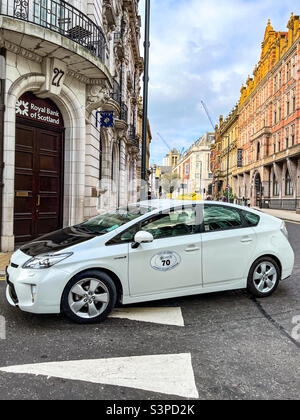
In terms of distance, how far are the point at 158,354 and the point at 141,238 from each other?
1.35m

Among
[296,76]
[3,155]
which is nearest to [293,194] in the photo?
[296,76]

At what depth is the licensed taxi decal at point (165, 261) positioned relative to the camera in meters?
4.12

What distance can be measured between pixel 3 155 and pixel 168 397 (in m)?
8.08

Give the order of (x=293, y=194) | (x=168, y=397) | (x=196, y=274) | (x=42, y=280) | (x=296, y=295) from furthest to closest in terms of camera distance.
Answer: (x=293, y=194) < (x=296, y=295) < (x=196, y=274) < (x=42, y=280) < (x=168, y=397)

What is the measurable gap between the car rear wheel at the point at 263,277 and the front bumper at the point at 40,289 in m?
2.68

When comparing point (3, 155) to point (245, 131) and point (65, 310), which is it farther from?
point (245, 131)

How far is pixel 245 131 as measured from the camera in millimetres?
61219

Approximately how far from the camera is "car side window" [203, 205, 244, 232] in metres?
4.66

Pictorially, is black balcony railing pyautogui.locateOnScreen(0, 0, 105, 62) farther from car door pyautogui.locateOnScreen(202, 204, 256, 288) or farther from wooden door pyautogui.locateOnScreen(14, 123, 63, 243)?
car door pyautogui.locateOnScreen(202, 204, 256, 288)

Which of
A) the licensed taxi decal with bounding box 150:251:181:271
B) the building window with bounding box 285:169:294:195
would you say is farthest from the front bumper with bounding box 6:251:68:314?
the building window with bounding box 285:169:294:195

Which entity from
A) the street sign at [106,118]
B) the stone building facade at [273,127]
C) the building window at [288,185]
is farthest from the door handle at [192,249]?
the building window at [288,185]

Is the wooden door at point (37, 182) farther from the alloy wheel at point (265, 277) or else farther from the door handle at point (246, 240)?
the alloy wheel at point (265, 277)

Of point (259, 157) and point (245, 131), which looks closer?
point (259, 157)

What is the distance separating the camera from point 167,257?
13.8ft
